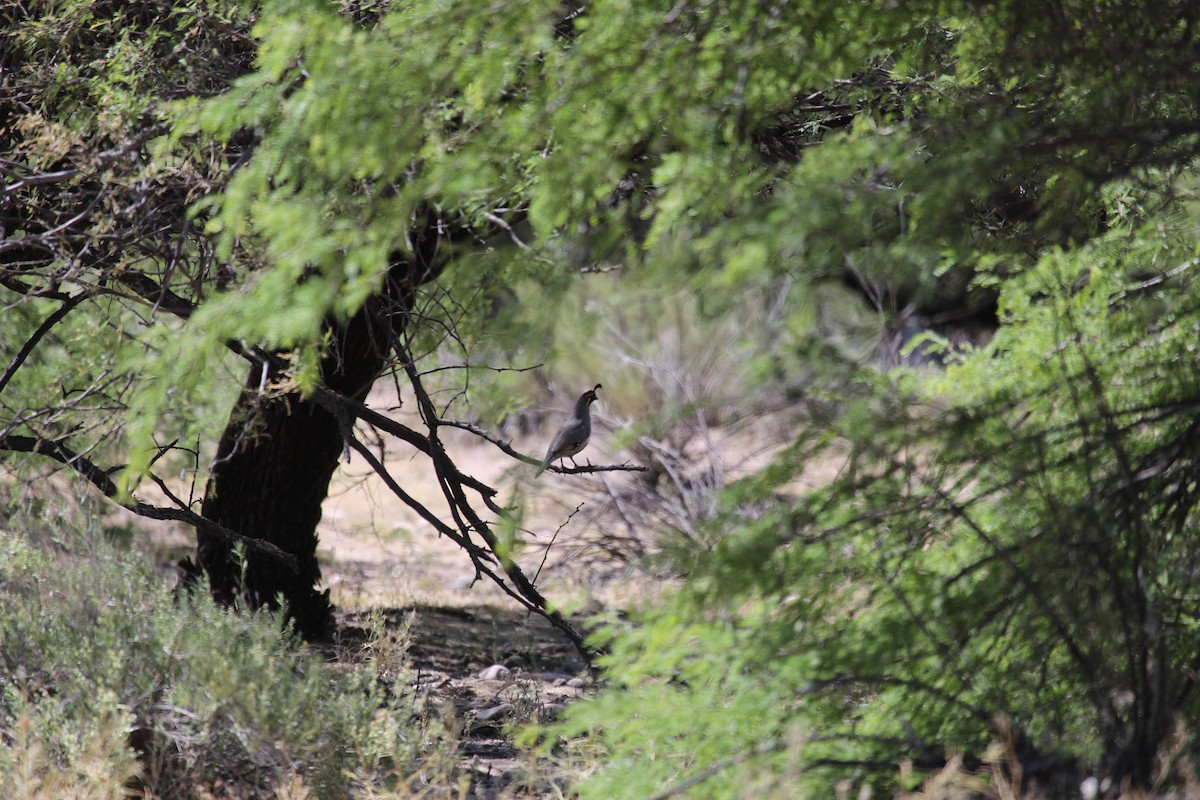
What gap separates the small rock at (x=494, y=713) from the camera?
5480 millimetres

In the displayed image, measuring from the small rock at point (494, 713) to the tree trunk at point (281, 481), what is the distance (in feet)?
3.97

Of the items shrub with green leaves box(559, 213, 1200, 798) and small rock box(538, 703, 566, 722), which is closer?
shrub with green leaves box(559, 213, 1200, 798)

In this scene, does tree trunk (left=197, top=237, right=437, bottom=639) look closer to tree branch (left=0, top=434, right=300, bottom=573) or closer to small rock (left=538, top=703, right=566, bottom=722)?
tree branch (left=0, top=434, right=300, bottom=573)

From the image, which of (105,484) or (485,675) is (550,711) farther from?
(105,484)

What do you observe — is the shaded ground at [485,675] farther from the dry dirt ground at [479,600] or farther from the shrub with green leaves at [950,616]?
the shrub with green leaves at [950,616]

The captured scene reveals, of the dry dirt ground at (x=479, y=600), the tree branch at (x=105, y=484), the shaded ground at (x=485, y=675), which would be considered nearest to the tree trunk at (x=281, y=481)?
the dry dirt ground at (x=479, y=600)

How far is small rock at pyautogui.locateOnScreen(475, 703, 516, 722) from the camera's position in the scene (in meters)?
5.48

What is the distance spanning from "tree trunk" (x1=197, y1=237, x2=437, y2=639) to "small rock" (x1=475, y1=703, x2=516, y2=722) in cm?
121

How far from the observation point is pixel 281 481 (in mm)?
6027

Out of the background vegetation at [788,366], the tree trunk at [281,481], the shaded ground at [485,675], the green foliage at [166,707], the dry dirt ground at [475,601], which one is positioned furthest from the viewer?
the tree trunk at [281,481]

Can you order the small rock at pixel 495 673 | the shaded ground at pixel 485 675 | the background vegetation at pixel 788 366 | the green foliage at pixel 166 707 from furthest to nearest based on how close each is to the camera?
the small rock at pixel 495 673
the shaded ground at pixel 485 675
the green foliage at pixel 166 707
the background vegetation at pixel 788 366

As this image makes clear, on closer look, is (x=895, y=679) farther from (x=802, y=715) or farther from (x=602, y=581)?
(x=602, y=581)

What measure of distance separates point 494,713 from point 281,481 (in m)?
1.66

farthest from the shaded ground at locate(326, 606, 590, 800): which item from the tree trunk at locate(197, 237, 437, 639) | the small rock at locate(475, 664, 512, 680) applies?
the tree trunk at locate(197, 237, 437, 639)
